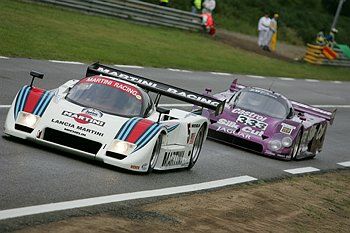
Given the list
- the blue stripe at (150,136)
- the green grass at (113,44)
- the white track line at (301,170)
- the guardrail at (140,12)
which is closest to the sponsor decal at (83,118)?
the blue stripe at (150,136)

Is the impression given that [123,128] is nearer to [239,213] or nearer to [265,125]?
[239,213]

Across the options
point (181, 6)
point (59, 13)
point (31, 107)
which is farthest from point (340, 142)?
point (181, 6)

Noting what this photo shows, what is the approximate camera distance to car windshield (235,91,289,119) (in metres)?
18.7

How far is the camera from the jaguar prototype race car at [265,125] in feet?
58.7

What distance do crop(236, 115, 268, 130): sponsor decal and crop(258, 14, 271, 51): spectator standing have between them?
95.5 ft

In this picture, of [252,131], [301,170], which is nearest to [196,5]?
[252,131]

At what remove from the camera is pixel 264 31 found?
47.4m

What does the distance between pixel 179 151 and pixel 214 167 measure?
5.27ft

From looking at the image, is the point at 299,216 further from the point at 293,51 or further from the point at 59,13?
the point at 293,51

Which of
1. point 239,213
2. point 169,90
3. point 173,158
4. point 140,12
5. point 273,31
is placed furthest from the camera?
point 273,31

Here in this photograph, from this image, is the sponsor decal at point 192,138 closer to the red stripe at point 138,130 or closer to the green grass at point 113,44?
the red stripe at point 138,130

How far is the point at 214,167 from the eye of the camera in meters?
15.0

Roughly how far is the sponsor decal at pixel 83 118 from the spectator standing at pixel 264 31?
35085 millimetres

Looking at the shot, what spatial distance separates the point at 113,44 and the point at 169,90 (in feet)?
67.0
